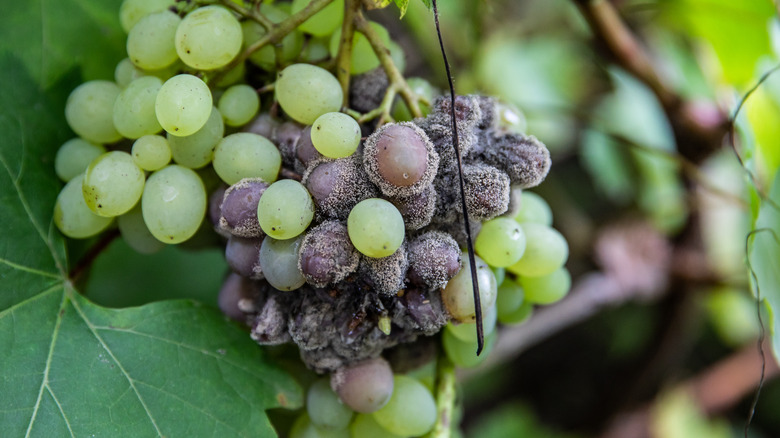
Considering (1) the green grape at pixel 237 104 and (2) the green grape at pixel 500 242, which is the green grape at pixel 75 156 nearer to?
(1) the green grape at pixel 237 104

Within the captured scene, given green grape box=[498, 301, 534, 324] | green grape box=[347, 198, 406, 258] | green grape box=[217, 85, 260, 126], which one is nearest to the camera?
green grape box=[347, 198, 406, 258]

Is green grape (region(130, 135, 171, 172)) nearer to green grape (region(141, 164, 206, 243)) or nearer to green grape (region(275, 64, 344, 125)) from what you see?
green grape (region(141, 164, 206, 243))

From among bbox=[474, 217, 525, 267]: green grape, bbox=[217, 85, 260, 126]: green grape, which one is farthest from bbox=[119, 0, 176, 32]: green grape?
bbox=[474, 217, 525, 267]: green grape

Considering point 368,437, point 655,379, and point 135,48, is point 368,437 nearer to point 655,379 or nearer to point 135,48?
point 135,48

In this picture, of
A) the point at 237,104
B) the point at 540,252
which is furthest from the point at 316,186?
the point at 540,252

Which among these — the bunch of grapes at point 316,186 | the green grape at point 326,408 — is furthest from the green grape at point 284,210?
the green grape at point 326,408
